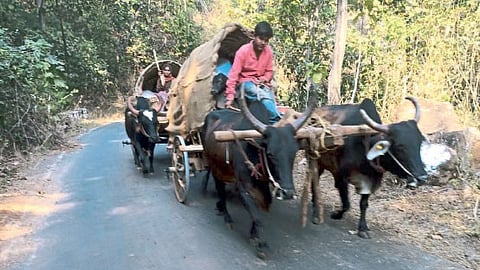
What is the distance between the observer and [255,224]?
5504mm

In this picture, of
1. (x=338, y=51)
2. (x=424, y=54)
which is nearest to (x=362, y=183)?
(x=338, y=51)

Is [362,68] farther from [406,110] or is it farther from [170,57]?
[170,57]

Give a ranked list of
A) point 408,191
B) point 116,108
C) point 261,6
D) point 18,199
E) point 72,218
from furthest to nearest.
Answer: point 116,108 < point 261,6 < point 18,199 < point 408,191 < point 72,218

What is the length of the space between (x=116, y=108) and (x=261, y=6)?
52.7 ft

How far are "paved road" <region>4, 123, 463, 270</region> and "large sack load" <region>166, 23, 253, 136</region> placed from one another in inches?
47.9

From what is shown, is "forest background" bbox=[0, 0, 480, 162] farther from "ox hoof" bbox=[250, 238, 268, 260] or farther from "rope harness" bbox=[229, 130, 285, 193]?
"ox hoof" bbox=[250, 238, 268, 260]

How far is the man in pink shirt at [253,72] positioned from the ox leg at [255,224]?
144 centimetres

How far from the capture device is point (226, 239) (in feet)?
19.5

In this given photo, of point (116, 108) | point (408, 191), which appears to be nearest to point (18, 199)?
point (408, 191)

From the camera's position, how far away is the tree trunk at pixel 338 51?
891cm

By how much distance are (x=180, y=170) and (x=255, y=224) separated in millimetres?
2322

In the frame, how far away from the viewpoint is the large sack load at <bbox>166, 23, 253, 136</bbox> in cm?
725

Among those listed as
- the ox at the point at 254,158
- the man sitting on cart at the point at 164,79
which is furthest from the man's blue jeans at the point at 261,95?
the man sitting on cart at the point at 164,79

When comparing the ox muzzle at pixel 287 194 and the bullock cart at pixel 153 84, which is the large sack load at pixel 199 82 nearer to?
the bullock cart at pixel 153 84
